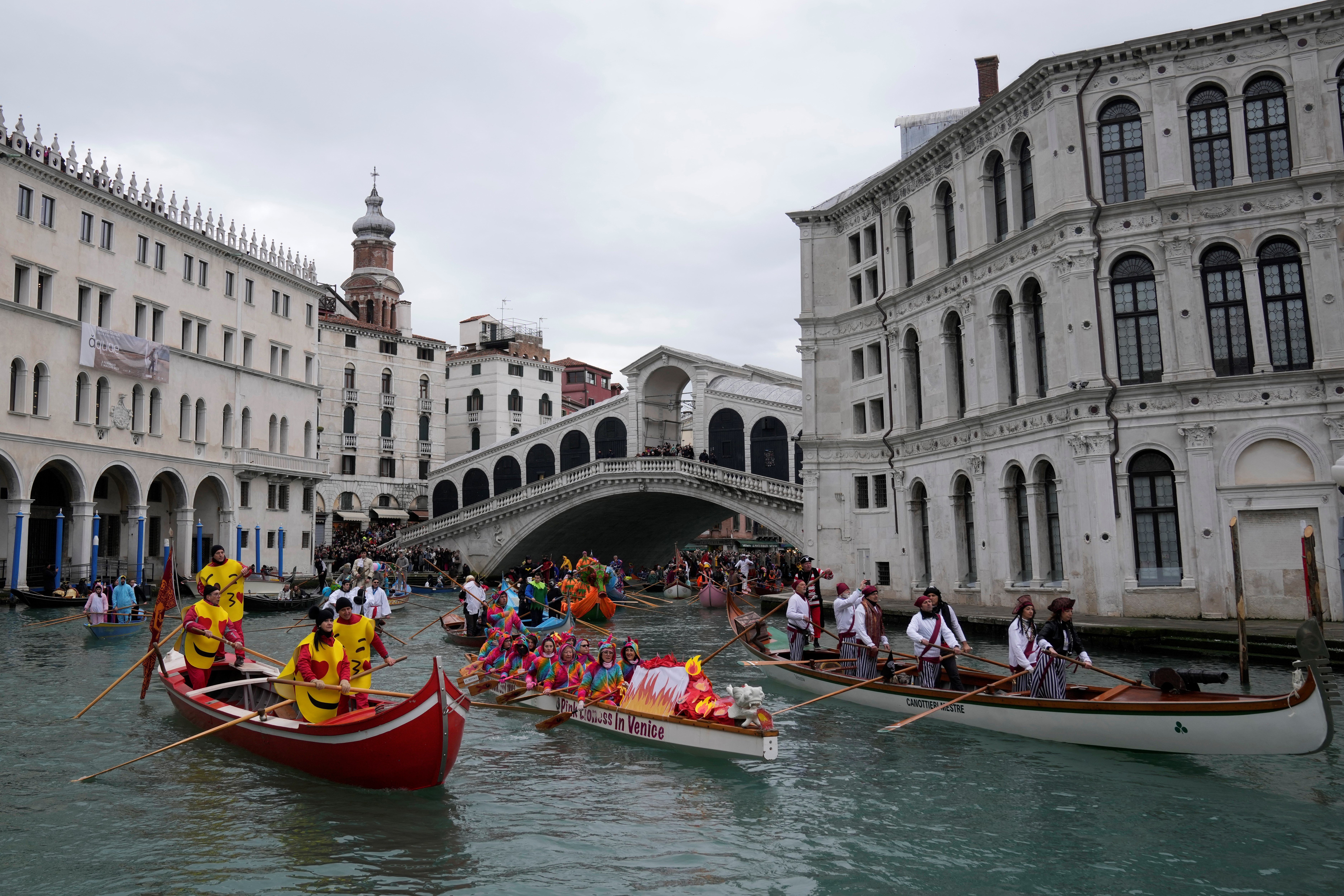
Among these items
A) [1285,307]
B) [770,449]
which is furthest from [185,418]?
[1285,307]

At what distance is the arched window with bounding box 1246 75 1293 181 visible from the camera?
19.1 meters

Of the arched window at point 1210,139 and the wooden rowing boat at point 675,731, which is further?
the arched window at point 1210,139

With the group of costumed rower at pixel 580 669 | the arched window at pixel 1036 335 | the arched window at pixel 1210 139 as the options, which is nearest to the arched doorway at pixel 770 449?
the arched window at pixel 1036 335

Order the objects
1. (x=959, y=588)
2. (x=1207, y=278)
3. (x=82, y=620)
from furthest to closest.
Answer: (x=82, y=620), (x=959, y=588), (x=1207, y=278)

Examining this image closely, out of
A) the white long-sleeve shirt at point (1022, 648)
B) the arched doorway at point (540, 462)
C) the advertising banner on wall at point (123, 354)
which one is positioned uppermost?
the advertising banner on wall at point (123, 354)

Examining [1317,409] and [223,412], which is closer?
[1317,409]

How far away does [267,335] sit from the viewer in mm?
41438

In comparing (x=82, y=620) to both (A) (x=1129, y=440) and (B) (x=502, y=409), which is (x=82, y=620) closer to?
(A) (x=1129, y=440)

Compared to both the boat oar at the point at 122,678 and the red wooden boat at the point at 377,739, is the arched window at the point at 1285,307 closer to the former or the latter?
the red wooden boat at the point at 377,739

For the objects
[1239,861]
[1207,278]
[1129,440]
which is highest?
[1207,278]

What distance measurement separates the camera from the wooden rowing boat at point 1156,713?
346 inches

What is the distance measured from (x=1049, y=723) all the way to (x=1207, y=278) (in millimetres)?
12508

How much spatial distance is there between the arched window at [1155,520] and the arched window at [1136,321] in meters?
1.67

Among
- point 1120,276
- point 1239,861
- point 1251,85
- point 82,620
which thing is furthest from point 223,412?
point 1239,861
